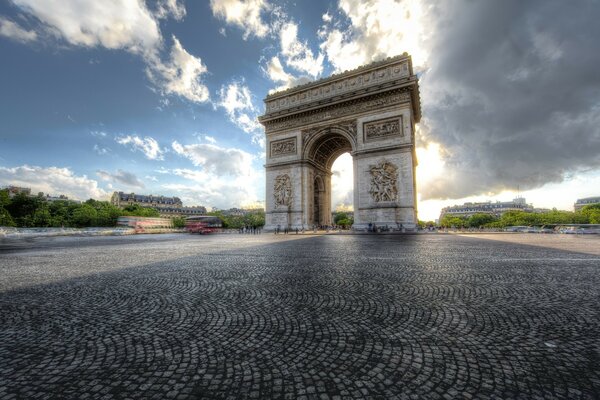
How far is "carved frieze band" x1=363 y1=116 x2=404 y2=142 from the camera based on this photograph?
25.5m

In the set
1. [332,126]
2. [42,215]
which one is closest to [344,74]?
[332,126]

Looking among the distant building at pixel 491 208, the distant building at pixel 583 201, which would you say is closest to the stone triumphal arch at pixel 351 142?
the distant building at pixel 491 208

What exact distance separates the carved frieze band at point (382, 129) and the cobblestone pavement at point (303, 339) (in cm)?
2249

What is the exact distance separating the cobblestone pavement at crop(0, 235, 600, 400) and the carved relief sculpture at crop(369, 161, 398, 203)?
20.4 metres

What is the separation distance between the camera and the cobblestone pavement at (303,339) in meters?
1.81

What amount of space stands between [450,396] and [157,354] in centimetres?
223

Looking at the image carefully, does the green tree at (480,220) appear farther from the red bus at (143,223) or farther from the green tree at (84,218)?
the green tree at (84,218)

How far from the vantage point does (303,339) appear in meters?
2.52

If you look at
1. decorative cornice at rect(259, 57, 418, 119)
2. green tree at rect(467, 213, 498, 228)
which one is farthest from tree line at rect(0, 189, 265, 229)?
green tree at rect(467, 213, 498, 228)

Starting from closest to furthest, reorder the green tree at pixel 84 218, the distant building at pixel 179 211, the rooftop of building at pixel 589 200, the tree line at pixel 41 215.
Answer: the tree line at pixel 41 215, the green tree at pixel 84 218, the distant building at pixel 179 211, the rooftop of building at pixel 589 200

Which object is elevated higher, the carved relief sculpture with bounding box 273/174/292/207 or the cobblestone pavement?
the carved relief sculpture with bounding box 273/174/292/207

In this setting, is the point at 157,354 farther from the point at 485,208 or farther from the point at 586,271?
the point at 485,208

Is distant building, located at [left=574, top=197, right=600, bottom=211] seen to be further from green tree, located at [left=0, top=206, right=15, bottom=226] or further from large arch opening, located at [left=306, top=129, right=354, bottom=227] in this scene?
green tree, located at [left=0, top=206, right=15, bottom=226]

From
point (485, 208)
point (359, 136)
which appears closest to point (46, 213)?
point (359, 136)
